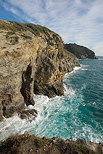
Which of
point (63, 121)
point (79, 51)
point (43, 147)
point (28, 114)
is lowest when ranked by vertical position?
point (63, 121)

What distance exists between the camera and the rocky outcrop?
696 centimetres

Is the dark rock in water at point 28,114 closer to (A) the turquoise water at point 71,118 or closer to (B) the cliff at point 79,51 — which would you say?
(A) the turquoise water at point 71,118

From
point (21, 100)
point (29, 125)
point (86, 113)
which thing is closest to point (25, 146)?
point (29, 125)

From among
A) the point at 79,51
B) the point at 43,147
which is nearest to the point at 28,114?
the point at 43,147

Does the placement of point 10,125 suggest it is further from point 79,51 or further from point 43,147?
point 79,51

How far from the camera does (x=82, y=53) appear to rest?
168 meters

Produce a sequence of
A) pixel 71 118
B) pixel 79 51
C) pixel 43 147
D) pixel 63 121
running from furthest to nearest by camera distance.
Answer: pixel 79 51 → pixel 71 118 → pixel 63 121 → pixel 43 147

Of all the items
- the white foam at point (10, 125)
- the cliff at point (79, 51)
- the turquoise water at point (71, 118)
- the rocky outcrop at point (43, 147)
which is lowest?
the turquoise water at point (71, 118)

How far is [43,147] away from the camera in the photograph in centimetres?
740

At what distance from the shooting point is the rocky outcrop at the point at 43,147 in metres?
6.96

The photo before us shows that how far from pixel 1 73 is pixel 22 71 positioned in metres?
4.45

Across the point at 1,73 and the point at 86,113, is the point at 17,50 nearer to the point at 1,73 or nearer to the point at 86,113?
the point at 1,73

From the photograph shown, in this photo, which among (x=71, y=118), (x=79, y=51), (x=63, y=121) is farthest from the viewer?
(x=79, y=51)

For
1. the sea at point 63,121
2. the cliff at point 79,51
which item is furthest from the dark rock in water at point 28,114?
the cliff at point 79,51
